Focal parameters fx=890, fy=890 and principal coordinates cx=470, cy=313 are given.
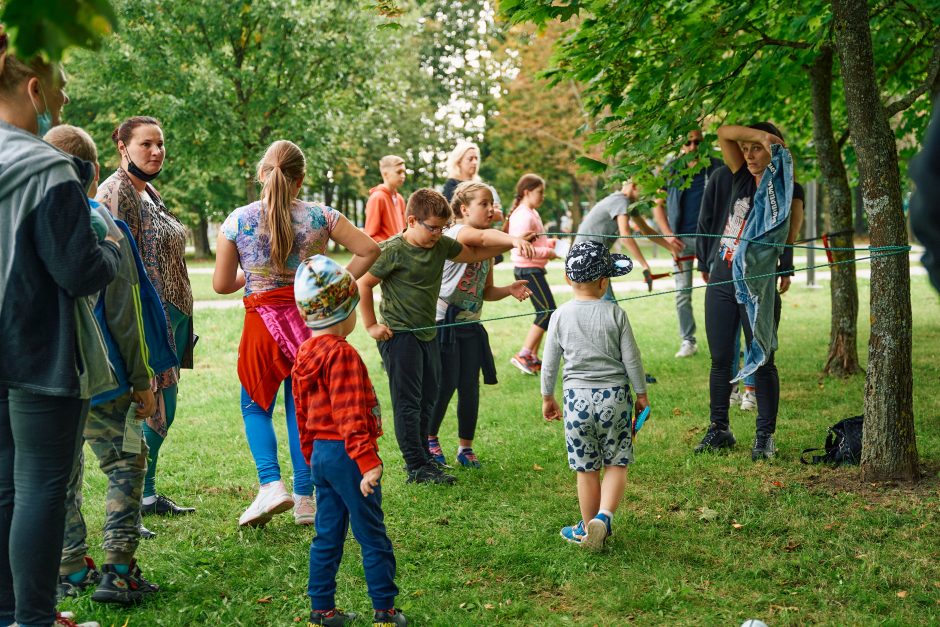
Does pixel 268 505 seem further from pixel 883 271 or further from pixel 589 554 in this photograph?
pixel 883 271

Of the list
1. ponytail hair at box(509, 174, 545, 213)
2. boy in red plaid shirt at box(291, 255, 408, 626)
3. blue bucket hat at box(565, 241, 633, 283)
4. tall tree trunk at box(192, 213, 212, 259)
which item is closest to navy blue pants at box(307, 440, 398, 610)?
boy in red plaid shirt at box(291, 255, 408, 626)

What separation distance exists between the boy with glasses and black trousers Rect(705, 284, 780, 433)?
1.52 meters

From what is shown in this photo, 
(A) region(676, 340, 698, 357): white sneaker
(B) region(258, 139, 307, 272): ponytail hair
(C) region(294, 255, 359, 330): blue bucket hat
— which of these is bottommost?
(A) region(676, 340, 698, 357): white sneaker

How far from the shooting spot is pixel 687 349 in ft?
32.5

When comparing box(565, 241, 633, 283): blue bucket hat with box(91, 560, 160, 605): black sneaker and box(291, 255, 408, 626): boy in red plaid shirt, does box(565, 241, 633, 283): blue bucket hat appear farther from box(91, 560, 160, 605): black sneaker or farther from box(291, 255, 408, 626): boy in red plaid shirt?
box(91, 560, 160, 605): black sneaker

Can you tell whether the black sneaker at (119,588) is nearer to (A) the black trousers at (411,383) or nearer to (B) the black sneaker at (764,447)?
(A) the black trousers at (411,383)

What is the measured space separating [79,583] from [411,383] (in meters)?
2.15

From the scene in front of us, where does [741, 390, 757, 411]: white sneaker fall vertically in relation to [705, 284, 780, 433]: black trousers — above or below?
below

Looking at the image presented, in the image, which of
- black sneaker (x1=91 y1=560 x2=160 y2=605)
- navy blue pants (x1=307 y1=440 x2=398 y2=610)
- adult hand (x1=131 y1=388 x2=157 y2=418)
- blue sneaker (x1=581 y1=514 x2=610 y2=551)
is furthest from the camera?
blue sneaker (x1=581 y1=514 x2=610 y2=551)

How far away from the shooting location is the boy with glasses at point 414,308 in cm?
517

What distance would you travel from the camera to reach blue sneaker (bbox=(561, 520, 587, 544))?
173 inches

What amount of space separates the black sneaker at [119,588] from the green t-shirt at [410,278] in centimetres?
211

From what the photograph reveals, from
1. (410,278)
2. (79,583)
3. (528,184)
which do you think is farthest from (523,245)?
(528,184)

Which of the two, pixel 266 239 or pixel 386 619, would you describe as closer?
pixel 386 619
